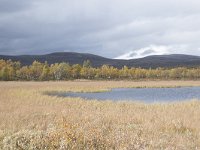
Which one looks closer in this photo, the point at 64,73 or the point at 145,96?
the point at 145,96

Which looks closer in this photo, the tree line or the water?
the water

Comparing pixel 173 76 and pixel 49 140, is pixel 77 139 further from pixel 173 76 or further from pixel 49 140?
pixel 173 76

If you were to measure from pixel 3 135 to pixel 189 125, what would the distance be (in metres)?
7.45

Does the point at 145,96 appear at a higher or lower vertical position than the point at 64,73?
higher

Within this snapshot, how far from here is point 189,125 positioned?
15430 millimetres

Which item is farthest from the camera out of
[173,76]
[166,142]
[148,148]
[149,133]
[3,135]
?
[173,76]

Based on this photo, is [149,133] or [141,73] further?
[141,73]

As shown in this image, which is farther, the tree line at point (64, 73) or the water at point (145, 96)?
the tree line at point (64, 73)

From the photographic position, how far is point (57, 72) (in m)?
149

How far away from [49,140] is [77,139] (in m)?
0.79

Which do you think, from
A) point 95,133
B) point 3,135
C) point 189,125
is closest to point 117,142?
point 95,133

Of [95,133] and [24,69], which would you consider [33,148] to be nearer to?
[95,133]

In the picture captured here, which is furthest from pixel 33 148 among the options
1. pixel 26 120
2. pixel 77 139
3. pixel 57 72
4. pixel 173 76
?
pixel 173 76

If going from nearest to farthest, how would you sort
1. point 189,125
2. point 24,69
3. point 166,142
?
point 166,142 < point 189,125 < point 24,69
